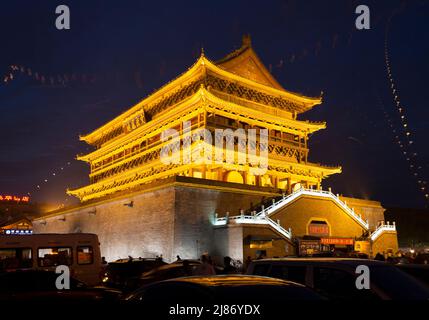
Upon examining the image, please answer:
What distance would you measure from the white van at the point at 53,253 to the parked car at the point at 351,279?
969cm

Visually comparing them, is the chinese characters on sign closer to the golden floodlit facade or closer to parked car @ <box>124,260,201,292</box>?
the golden floodlit facade

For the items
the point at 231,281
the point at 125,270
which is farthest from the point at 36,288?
the point at 125,270

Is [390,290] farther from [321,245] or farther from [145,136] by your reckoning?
[145,136]

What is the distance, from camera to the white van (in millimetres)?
14320

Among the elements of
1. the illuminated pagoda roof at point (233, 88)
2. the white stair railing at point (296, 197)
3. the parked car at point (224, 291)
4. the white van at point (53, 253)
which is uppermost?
the illuminated pagoda roof at point (233, 88)

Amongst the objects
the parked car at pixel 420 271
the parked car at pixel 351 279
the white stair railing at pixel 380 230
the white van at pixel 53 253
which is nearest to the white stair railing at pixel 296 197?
the white stair railing at pixel 380 230

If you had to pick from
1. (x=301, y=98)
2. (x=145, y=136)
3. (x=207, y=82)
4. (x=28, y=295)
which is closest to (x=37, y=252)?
(x=28, y=295)

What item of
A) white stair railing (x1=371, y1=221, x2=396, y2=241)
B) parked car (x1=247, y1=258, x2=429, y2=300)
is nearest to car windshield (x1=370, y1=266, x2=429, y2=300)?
parked car (x1=247, y1=258, x2=429, y2=300)

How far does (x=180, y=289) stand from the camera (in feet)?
14.9

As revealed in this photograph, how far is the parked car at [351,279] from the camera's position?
6.21 meters

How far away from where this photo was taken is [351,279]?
6414mm

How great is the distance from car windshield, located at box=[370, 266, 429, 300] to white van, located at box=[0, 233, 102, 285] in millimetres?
10814

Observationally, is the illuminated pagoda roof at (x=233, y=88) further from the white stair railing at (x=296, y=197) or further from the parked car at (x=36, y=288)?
the parked car at (x=36, y=288)

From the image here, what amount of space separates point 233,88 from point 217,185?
11.7 metres
